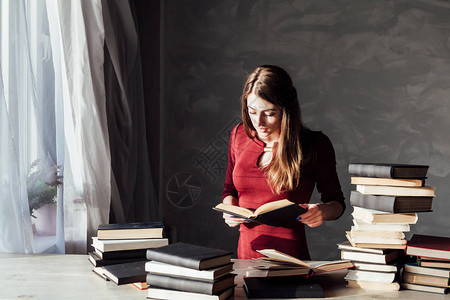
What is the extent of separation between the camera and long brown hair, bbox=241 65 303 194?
175 cm

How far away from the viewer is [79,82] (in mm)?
1788

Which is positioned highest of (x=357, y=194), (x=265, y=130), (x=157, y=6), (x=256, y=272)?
(x=157, y=6)

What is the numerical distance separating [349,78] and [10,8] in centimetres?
253

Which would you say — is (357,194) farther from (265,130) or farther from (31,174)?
(31,174)

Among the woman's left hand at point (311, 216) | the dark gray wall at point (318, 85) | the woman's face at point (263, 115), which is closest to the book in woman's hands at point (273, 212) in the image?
the woman's left hand at point (311, 216)

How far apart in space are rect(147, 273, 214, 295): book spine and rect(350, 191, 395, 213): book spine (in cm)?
54

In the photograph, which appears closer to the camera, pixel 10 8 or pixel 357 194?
pixel 357 194

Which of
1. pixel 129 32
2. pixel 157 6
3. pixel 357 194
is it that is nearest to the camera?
pixel 357 194

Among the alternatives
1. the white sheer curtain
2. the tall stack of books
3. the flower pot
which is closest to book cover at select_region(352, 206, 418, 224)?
the tall stack of books

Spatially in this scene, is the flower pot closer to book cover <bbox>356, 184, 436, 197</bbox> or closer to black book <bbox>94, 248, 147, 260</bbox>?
black book <bbox>94, 248, 147, 260</bbox>

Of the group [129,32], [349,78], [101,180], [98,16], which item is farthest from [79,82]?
[349,78]

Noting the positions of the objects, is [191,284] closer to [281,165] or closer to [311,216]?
[311,216]

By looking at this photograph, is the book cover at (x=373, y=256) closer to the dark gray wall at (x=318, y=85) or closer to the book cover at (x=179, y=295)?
the book cover at (x=179, y=295)

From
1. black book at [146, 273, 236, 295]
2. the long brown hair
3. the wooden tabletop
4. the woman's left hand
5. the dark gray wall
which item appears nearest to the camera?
black book at [146, 273, 236, 295]
